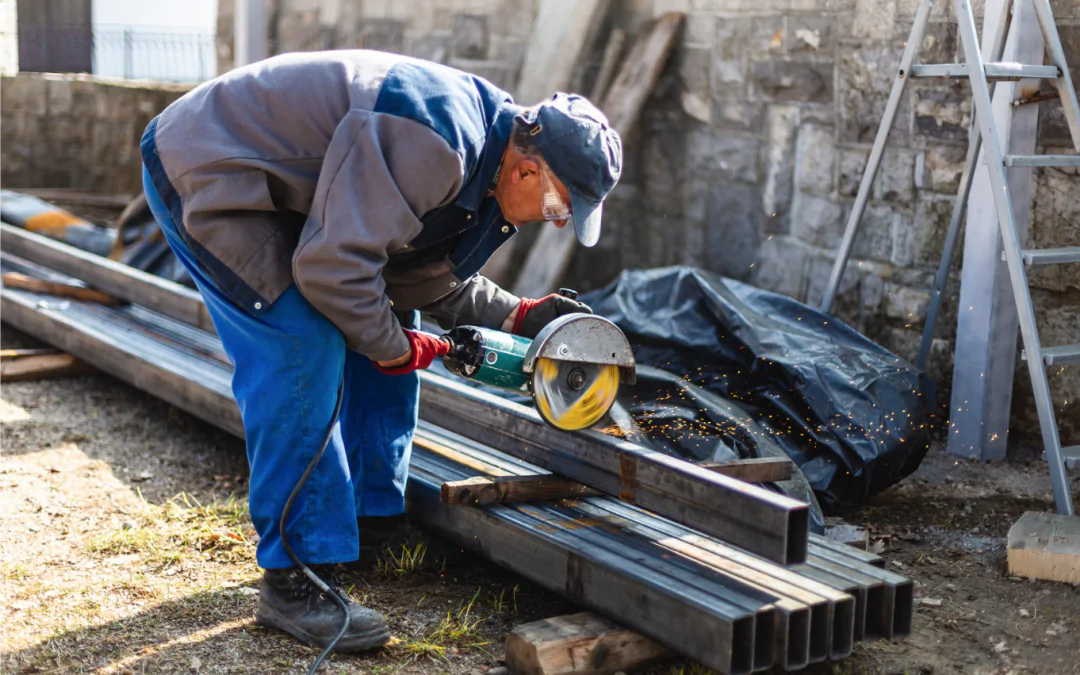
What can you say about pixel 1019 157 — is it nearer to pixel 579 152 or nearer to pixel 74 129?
pixel 579 152

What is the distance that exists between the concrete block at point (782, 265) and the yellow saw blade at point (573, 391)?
103 inches

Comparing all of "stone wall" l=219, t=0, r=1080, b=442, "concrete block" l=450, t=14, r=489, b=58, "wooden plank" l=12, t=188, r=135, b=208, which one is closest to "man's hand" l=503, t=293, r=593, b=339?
"stone wall" l=219, t=0, r=1080, b=442

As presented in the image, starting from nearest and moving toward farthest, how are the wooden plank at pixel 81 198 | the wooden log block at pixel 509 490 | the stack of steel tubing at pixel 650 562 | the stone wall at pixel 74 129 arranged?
the stack of steel tubing at pixel 650 562 → the wooden log block at pixel 509 490 → the wooden plank at pixel 81 198 → the stone wall at pixel 74 129

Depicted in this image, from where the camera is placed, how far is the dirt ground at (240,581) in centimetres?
298

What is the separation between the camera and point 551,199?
291 centimetres

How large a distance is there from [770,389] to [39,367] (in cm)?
374

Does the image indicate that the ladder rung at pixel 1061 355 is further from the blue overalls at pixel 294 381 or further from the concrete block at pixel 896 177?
the blue overalls at pixel 294 381


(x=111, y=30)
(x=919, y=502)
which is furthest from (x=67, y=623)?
(x=111, y=30)

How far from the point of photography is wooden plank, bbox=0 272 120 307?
636 centimetres

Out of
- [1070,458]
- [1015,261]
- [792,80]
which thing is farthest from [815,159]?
[1070,458]

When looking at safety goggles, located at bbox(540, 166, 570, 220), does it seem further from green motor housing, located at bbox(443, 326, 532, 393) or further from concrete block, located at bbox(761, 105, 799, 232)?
concrete block, located at bbox(761, 105, 799, 232)

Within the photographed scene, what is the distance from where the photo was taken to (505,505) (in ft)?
11.0

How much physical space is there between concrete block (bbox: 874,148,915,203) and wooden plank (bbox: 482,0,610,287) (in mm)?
2167

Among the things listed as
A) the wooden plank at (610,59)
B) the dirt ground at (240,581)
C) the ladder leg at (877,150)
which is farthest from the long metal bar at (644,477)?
the wooden plank at (610,59)
